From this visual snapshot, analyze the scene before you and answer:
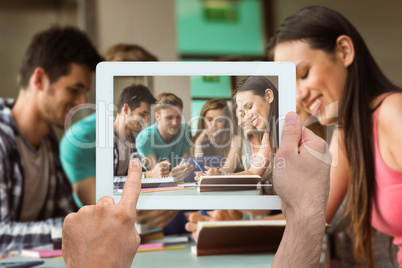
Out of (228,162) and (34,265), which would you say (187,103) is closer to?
(228,162)

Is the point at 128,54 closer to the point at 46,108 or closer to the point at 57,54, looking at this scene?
the point at 57,54

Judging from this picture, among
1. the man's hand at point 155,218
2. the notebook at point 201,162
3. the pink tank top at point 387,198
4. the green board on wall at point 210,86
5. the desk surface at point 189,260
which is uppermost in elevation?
the green board on wall at point 210,86

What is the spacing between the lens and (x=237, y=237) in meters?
0.99

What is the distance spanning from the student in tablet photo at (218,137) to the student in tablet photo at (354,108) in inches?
16.6

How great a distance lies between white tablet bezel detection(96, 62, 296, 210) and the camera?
30.5 inches

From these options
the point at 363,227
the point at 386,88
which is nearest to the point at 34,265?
the point at 363,227

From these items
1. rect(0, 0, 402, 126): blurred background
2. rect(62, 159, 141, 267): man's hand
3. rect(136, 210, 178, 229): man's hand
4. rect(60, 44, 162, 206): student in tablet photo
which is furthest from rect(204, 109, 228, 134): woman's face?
rect(0, 0, 402, 126): blurred background

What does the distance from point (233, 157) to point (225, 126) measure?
0.06 metres

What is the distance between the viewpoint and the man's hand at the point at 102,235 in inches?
24.9

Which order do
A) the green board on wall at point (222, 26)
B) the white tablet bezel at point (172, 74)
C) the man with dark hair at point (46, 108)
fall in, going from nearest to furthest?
1. the white tablet bezel at point (172, 74)
2. the man with dark hair at point (46, 108)
3. the green board on wall at point (222, 26)

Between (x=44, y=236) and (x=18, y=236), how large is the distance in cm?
9

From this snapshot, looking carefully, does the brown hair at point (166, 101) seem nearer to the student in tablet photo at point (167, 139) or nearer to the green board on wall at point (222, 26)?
the student in tablet photo at point (167, 139)

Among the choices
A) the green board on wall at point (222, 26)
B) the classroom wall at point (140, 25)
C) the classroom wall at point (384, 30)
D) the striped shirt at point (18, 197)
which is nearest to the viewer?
the striped shirt at point (18, 197)

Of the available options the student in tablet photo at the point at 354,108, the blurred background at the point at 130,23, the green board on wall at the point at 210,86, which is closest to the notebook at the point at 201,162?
the green board on wall at the point at 210,86
